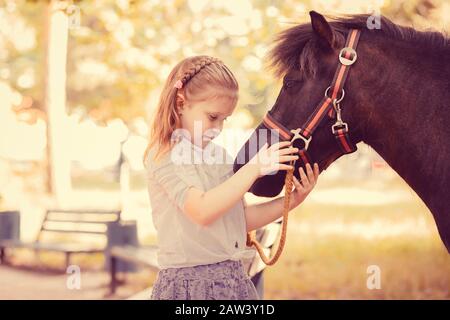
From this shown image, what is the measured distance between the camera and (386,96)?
6.21ft

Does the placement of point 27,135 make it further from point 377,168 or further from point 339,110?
point 339,110

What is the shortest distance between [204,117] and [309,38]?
47 centimetres

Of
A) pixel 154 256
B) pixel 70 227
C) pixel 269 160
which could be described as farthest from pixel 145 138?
pixel 269 160

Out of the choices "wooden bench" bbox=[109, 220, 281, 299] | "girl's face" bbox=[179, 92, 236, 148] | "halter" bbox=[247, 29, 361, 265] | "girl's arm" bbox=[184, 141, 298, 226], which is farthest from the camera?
"wooden bench" bbox=[109, 220, 281, 299]

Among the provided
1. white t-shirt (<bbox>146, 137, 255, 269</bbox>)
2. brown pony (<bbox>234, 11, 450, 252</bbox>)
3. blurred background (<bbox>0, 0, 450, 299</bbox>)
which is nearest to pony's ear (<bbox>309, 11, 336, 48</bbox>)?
brown pony (<bbox>234, 11, 450, 252</bbox>)

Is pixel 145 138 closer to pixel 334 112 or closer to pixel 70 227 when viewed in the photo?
pixel 70 227

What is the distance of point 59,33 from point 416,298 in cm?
435

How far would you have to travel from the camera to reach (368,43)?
1.92m

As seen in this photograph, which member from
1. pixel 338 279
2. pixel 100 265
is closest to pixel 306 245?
pixel 338 279

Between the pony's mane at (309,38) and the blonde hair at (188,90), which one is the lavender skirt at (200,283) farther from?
the pony's mane at (309,38)

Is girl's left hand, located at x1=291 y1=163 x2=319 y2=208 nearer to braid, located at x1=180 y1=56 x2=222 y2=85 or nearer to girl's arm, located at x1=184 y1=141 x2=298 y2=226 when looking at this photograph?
girl's arm, located at x1=184 y1=141 x2=298 y2=226

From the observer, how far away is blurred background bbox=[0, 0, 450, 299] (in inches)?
202

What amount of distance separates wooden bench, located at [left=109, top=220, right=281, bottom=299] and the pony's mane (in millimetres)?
1075

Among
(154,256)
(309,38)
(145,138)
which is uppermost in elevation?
(145,138)
